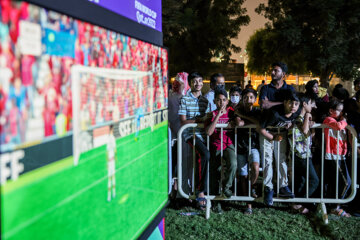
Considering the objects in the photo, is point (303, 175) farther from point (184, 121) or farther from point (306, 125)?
point (184, 121)

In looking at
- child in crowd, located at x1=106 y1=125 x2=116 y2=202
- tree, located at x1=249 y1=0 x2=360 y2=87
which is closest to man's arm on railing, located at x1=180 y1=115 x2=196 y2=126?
child in crowd, located at x1=106 y1=125 x2=116 y2=202

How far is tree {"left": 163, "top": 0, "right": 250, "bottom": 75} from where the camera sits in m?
17.8

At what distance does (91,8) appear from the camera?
1.93 meters

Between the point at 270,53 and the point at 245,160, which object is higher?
the point at 270,53

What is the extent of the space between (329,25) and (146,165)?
1898 cm

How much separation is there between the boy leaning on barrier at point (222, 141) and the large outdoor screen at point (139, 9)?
2216 mm

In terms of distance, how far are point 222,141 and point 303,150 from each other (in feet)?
3.79

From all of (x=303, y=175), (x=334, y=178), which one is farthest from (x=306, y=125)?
(x=334, y=178)

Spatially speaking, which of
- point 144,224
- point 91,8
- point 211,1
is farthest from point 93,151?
point 211,1

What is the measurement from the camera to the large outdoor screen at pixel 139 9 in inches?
111

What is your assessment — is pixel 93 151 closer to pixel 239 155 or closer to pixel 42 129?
pixel 42 129

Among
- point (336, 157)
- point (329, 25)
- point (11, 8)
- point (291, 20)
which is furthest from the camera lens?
point (291, 20)

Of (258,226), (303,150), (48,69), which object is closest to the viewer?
(48,69)

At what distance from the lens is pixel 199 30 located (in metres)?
19.0
